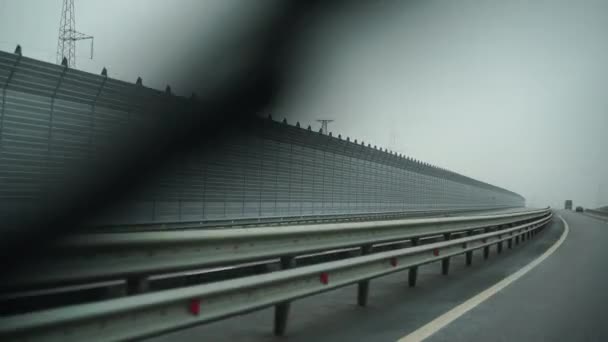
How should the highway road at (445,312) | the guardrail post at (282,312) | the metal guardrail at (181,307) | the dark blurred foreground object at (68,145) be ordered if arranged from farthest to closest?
the dark blurred foreground object at (68,145), the highway road at (445,312), the guardrail post at (282,312), the metal guardrail at (181,307)

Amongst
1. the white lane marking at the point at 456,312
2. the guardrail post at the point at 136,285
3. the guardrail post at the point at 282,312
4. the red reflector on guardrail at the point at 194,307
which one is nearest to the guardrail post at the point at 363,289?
the white lane marking at the point at 456,312

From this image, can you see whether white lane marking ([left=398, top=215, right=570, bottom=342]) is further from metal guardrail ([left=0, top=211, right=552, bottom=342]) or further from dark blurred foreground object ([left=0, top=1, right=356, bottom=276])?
dark blurred foreground object ([left=0, top=1, right=356, bottom=276])

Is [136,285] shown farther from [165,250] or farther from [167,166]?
[167,166]

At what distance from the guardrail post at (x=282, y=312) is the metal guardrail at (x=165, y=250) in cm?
18

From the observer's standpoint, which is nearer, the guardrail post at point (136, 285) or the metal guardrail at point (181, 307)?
the metal guardrail at point (181, 307)

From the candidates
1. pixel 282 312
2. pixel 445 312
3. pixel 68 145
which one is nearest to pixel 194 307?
pixel 282 312

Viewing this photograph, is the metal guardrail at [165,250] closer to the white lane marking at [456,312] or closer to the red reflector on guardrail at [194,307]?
the red reflector on guardrail at [194,307]

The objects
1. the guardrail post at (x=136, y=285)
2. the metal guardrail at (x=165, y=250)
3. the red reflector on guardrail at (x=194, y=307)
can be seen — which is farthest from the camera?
the red reflector on guardrail at (x=194, y=307)

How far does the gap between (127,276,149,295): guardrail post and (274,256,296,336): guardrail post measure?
1762 mm

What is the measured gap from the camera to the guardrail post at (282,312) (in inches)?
203

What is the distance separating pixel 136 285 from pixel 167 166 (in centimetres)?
1599

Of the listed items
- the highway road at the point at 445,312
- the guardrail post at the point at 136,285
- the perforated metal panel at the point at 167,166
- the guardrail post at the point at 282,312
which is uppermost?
the perforated metal panel at the point at 167,166

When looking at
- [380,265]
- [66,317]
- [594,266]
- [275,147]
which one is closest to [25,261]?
[66,317]

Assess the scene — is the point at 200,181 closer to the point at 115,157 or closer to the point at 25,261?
the point at 115,157
